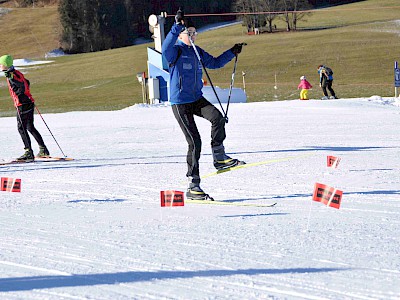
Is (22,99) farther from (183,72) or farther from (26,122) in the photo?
(183,72)

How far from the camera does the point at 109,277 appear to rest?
389cm

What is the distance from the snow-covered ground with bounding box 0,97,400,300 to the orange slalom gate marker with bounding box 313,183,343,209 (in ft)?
0.46

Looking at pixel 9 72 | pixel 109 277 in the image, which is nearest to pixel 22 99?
pixel 9 72

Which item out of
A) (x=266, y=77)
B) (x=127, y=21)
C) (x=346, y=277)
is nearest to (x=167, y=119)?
(x=346, y=277)

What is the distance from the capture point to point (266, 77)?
48031 mm

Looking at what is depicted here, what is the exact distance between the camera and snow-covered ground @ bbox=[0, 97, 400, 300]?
3729 mm

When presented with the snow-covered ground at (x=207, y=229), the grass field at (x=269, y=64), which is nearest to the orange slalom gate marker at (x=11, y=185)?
the snow-covered ground at (x=207, y=229)

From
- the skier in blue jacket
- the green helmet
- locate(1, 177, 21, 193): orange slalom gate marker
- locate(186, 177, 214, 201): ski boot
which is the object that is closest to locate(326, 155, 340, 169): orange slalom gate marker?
the skier in blue jacket

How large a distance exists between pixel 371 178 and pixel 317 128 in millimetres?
6887

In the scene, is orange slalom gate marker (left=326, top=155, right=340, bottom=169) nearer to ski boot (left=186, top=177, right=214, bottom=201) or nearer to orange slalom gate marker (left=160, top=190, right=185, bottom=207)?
ski boot (left=186, top=177, right=214, bottom=201)

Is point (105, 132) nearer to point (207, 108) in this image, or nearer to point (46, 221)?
point (207, 108)

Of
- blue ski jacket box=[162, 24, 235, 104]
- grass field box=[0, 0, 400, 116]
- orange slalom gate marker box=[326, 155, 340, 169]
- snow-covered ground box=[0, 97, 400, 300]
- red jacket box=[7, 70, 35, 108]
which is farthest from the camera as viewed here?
grass field box=[0, 0, 400, 116]

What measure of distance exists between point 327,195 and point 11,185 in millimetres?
3465

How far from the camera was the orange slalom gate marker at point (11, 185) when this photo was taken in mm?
7070
